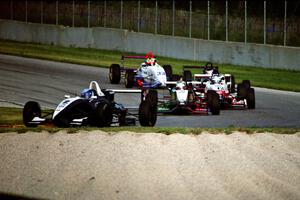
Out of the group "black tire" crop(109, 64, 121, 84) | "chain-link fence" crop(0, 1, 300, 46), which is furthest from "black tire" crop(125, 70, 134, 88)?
"chain-link fence" crop(0, 1, 300, 46)

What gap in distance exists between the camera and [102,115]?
669 inches

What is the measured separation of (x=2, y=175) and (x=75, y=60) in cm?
2377

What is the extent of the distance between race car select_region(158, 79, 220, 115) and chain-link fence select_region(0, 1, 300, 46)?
13.4m

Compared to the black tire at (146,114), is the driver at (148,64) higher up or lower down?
higher up

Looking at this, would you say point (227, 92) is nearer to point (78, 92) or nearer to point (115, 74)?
point (78, 92)

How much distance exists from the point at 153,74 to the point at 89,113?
9427 mm

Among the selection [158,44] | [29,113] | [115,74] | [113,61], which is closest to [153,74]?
[115,74]

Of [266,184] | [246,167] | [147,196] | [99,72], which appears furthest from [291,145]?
[99,72]

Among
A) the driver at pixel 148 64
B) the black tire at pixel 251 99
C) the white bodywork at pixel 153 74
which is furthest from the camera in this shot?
the driver at pixel 148 64

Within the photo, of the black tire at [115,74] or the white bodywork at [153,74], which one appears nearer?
the white bodywork at [153,74]

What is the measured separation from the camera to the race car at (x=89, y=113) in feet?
55.9

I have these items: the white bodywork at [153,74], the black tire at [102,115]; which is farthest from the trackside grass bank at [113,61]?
the black tire at [102,115]

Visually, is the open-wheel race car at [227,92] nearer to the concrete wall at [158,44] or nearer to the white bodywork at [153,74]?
the white bodywork at [153,74]

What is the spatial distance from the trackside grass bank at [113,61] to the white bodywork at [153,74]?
13.1 feet
